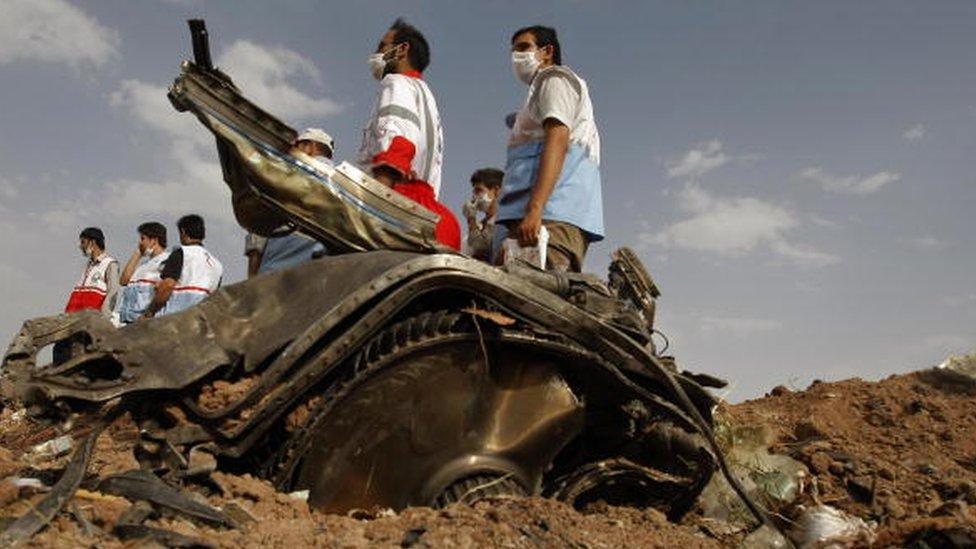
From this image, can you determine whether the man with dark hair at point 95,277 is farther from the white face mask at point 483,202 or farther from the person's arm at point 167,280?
the white face mask at point 483,202

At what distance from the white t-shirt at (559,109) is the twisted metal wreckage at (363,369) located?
1027mm

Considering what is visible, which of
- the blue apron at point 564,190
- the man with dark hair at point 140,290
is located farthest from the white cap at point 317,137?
the man with dark hair at point 140,290

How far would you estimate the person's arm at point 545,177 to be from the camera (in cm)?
350

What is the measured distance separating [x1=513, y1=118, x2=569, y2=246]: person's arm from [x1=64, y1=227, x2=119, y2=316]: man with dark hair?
21.1ft

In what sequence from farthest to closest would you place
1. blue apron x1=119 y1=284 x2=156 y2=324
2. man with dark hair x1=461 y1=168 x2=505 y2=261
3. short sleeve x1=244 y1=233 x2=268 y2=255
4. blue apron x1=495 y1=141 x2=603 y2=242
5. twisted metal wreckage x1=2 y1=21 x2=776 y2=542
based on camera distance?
blue apron x1=119 y1=284 x2=156 y2=324 → man with dark hair x1=461 y1=168 x2=505 y2=261 → short sleeve x1=244 y1=233 x2=268 y2=255 → blue apron x1=495 y1=141 x2=603 y2=242 → twisted metal wreckage x1=2 y1=21 x2=776 y2=542

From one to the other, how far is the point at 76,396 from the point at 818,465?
4.09m

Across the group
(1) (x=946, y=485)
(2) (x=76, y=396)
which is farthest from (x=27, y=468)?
(1) (x=946, y=485)

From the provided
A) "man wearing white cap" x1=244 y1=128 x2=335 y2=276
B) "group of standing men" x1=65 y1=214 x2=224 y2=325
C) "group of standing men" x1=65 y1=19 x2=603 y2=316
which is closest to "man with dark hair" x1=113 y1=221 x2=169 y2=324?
"group of standing men" x1=65 y1=214 x2=224 y2=325

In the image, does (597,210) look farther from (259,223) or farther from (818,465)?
(818,465)

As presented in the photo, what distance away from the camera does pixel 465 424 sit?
9.38 feet

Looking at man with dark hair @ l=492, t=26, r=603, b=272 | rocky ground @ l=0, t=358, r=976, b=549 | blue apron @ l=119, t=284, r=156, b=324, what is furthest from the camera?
blue apron @ l=119, t=284, r=156, b=324

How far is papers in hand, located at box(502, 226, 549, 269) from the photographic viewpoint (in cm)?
350

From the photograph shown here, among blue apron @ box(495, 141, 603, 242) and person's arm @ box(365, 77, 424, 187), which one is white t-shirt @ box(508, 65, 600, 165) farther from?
person's arm @ box(365, 77, 424, 187)

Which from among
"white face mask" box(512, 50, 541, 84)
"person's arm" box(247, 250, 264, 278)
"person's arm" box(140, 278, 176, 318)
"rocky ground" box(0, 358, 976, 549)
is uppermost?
"white face mask" box(512, 50, 541, 84)
